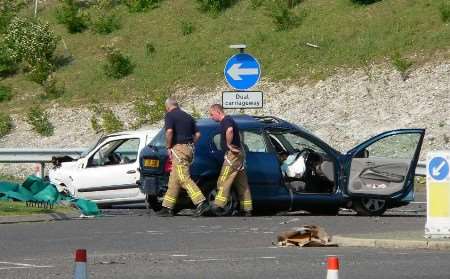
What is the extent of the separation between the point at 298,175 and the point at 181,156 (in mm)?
2046

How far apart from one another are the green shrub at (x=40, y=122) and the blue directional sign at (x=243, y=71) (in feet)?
59.3

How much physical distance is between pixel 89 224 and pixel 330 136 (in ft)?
60.4

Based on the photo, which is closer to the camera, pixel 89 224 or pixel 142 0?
pixel 89 224

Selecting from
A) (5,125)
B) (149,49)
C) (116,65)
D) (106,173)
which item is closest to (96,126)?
(5,125)

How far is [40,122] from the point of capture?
44500 millimetres

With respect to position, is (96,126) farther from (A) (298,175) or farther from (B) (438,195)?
(B) (438,195)

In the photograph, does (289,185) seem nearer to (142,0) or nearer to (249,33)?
(249,33)

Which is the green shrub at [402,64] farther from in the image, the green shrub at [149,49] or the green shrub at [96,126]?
the green shrub at [149,49]

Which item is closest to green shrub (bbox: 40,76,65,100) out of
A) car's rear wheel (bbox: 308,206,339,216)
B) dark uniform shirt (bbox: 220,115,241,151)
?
car's rear wheel (bbox: 308,206,339,216)

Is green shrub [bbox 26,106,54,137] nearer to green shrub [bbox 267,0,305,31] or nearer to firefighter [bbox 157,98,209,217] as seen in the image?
green shrub [bbox 267,0,305,31]

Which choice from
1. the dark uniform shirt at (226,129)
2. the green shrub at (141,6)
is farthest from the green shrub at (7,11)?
the dark uniform shirt at (226,129)

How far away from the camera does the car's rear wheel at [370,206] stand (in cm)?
2238

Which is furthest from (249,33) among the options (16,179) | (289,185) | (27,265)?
(27,265)

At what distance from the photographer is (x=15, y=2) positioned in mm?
58625
